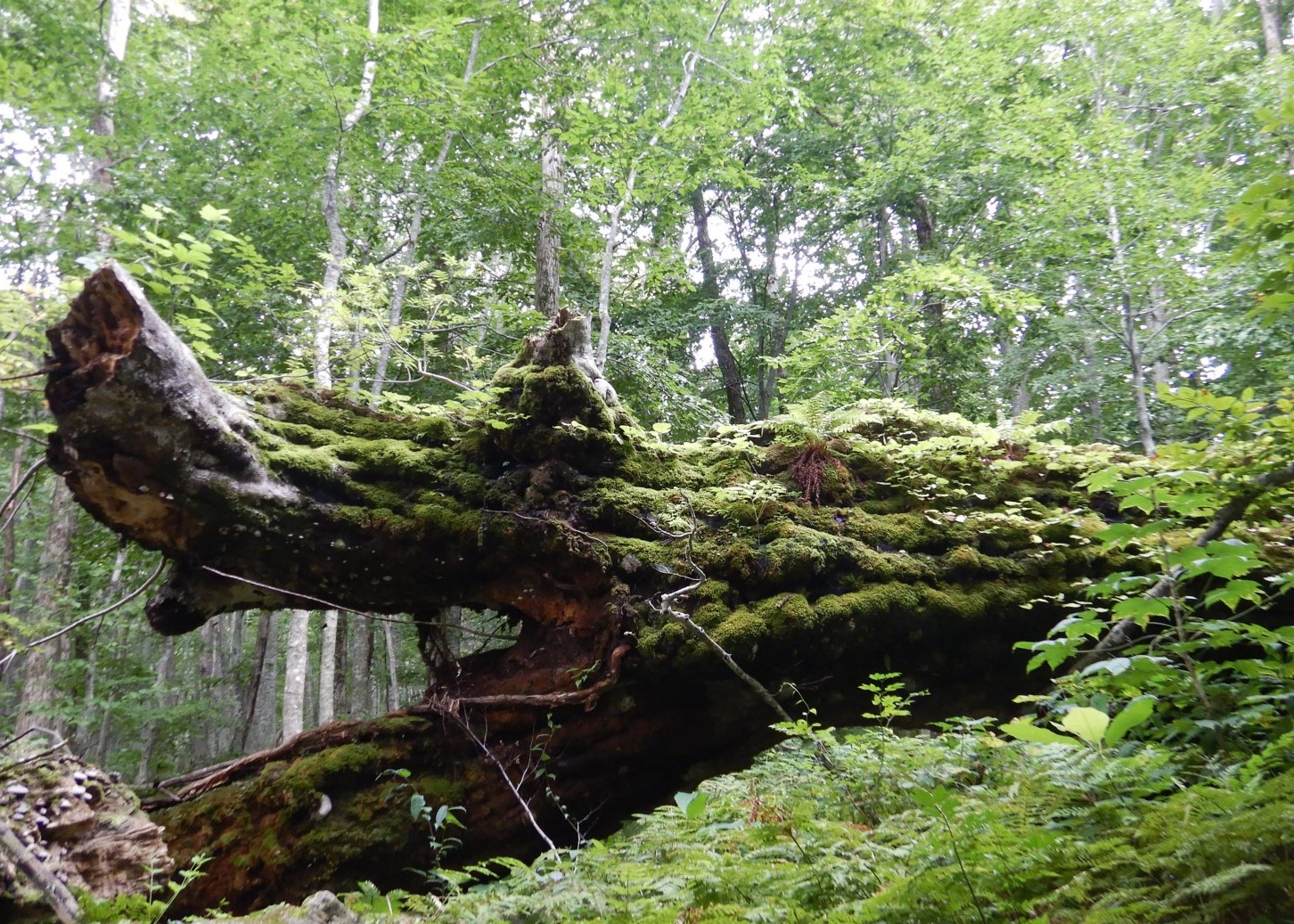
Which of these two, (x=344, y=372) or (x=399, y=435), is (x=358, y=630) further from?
(x=399, y=435)

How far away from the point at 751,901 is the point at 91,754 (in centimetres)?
2378

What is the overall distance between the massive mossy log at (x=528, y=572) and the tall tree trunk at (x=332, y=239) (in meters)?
1.73

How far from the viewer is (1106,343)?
11.6 meters

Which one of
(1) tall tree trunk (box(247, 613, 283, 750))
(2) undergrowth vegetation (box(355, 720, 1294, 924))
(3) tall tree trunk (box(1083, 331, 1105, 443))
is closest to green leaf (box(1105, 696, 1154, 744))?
(2) undergrowth vegetation (box(355, 720, 1294, 924))

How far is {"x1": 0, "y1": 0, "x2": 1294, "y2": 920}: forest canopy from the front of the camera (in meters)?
3.37

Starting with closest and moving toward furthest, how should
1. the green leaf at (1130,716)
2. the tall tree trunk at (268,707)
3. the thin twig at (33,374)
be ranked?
the green leaf at (1130,716) → the thin twig at (33,374) → the tall tree trunk at (268,707)

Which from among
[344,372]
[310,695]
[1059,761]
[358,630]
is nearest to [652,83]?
[344,372]

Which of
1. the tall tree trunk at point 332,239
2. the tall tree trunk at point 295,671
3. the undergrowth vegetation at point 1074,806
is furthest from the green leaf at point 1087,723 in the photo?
the tall tree trunk at point 295,671

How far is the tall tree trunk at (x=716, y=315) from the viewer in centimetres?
1257

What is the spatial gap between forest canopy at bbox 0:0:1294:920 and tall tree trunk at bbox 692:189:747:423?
0.12 m

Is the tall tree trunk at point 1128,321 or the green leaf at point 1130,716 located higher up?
the tall tree trunk at point 1128,321

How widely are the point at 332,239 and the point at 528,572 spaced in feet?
18.8

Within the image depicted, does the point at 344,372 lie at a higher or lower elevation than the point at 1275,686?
higher

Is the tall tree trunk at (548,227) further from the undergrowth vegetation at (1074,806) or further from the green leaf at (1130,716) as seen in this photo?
the green leaf at (1130,716)
